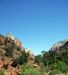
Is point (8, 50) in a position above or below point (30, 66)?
above

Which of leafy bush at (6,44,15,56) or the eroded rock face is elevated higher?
the eroded rock face

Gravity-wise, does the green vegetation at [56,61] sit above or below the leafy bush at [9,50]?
below

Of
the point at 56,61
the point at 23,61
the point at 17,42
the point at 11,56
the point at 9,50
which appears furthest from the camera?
the point at 17,42

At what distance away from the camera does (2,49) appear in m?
77.9

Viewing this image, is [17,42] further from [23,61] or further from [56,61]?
[23,61]

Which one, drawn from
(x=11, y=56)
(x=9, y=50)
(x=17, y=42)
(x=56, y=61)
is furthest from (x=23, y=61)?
(x=17, y=42)

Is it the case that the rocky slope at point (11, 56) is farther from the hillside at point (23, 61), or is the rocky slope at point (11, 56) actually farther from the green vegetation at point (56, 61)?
the green vegetation at point (56, 61)

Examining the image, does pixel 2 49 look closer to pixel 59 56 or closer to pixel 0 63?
pixel 0 63

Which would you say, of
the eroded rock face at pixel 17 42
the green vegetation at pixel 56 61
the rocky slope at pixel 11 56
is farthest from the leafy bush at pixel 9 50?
the green vegetation at pixel 56 61

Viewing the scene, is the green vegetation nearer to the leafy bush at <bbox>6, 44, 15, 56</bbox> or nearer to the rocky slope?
the rocky slope

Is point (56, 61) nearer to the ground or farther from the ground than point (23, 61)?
farther from the ground

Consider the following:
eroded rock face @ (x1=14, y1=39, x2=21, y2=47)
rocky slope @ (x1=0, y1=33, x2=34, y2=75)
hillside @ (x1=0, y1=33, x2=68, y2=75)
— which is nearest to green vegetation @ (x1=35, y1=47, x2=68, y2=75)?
hillside @ (x1=0, y1=33, x2=68, y2=75)

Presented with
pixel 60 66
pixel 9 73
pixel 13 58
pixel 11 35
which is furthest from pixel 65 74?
pixel 11 35

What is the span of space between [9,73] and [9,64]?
21.5 ft
